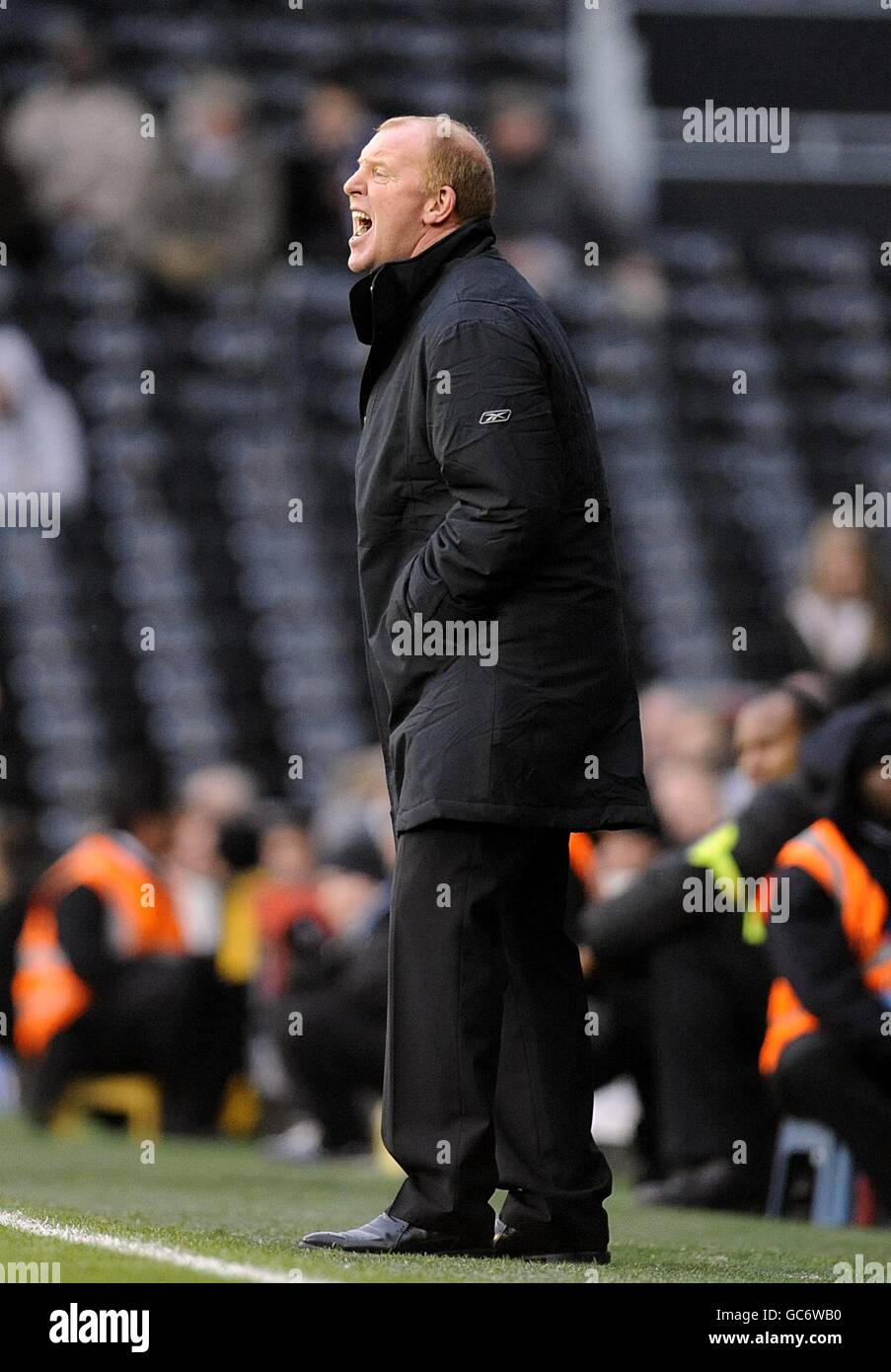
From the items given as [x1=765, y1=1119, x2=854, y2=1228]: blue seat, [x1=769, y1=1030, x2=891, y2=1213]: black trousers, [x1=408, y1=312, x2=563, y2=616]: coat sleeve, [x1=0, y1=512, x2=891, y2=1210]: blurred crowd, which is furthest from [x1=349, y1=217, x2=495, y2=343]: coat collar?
[x1=765, y1=1119, x2=854, y2=1228]: blue seat

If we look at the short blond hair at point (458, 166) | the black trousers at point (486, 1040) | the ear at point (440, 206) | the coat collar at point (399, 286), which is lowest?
the black trousers at point (486, 1040)

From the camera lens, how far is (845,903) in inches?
272

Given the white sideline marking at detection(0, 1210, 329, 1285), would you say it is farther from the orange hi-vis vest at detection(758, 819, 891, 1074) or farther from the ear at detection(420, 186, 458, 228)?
the orange hi-vis vest at detection(758, 819, 891, 1074)

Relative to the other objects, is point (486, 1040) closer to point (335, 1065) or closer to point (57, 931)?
point (335, 1065)

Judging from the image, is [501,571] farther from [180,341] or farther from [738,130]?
[738,130]

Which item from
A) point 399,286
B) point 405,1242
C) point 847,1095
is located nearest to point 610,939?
point 847,1095

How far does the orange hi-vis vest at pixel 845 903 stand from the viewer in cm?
690

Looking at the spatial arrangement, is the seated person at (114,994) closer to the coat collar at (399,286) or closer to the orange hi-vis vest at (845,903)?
the orange hi-vis vest at (845,903)

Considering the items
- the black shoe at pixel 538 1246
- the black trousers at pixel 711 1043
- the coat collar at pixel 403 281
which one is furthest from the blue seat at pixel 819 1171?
the coat collar at pixel 403 281

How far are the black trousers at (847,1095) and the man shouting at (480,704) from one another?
2.13m

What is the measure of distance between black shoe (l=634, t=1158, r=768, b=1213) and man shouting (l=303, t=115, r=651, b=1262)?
9.18 feet

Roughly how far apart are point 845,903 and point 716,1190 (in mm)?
1099

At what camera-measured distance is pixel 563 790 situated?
15.2ft
